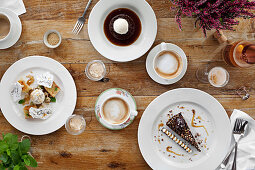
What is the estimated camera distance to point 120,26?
1414mm

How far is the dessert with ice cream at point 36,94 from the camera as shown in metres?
1.44

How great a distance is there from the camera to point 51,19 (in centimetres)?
150

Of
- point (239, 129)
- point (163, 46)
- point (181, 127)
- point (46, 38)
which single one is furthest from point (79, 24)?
point (239, 129)

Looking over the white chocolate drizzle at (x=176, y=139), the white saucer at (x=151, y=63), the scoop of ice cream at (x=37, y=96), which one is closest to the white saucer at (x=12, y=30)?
the scoop of ice cream at (x=37, y=96)

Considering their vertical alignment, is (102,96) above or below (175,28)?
below

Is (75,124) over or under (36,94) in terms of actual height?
under

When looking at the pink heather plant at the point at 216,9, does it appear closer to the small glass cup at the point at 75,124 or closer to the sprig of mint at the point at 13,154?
the small glass cup at the point at 75,124

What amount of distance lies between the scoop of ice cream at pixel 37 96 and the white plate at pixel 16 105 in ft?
0.46

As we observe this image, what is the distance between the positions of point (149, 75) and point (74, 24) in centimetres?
65

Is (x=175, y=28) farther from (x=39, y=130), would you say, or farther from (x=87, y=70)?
(x=39, y=130)

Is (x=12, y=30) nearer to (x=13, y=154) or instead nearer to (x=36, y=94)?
(x=36, y=94)

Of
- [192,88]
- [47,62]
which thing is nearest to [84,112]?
[47,62]

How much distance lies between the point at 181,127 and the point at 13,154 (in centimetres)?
109

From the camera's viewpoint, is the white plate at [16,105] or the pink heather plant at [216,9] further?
the white plate at [16,105]
